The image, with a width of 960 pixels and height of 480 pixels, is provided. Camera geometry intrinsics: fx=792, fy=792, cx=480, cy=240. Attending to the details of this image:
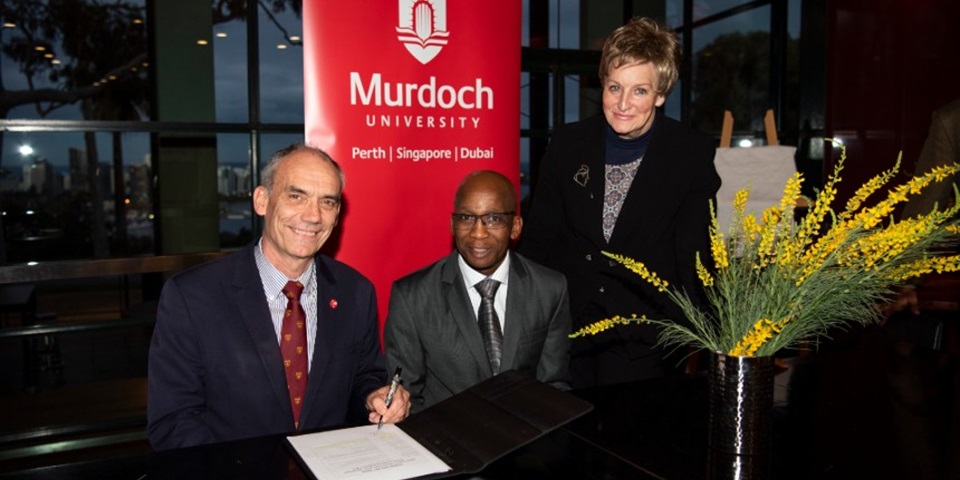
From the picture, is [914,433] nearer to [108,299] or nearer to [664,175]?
[664,175]

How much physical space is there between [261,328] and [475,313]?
66 centimetres

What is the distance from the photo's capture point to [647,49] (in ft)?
7.79

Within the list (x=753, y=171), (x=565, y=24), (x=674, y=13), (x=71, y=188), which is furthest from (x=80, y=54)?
(x=753, y=171)

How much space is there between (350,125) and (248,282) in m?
1.49

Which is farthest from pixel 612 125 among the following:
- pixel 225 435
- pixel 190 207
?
pixel 190 207

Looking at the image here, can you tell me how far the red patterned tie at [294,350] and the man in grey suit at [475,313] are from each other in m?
0.34

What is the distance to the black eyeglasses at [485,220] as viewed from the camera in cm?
235

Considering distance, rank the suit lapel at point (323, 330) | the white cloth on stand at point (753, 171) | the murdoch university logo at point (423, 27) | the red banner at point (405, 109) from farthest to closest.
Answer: the white cloth on stand at point (753, 171), the murdoch university logo at point (423, 27), the red banner at point (405, 109), the suit lapel at point (323, 330)

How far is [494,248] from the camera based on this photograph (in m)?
2.35

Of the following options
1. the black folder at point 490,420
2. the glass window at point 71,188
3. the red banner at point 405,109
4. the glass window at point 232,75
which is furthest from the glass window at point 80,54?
the black folder at point 490,420

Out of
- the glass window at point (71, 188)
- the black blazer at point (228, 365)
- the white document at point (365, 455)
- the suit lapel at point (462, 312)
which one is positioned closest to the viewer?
the white document at point (365, 455)

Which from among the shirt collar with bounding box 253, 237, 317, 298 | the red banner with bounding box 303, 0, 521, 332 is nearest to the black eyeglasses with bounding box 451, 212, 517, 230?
the shirt collar with bounding box 253, 237, 317, 298

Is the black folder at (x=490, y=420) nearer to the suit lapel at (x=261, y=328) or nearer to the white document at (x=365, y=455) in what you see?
the white document at (x=365, y=455)

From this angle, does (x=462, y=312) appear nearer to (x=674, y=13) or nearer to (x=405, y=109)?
(x=405, y=109)
